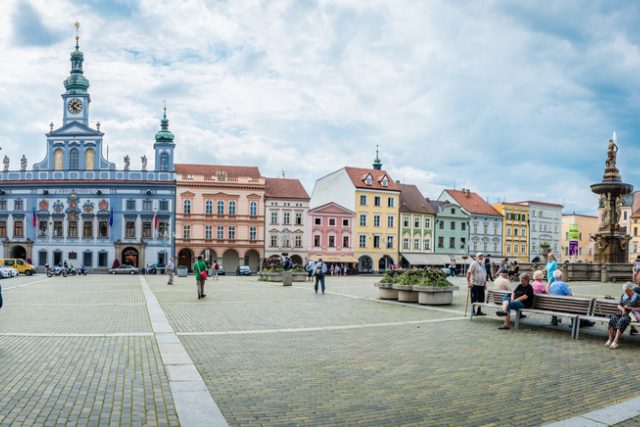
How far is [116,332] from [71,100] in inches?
2373

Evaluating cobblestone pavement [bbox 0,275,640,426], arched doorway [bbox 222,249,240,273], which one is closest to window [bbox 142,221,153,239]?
arched doorway [bbox 222,249,240,273]

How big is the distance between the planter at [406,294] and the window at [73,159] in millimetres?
55219

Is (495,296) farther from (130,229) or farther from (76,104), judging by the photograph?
(76,104)

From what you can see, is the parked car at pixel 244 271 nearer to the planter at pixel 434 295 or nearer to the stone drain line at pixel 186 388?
the planter at pixel 434 295

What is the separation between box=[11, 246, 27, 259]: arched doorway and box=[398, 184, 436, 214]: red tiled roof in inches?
1778

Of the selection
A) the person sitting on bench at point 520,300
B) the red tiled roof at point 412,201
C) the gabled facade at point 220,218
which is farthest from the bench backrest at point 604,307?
the red tiled roof at point 412,201

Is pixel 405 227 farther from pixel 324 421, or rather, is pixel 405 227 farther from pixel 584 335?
pixel 324 421

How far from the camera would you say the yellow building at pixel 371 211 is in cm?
6919

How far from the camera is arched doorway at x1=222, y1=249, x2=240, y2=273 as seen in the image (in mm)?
65125

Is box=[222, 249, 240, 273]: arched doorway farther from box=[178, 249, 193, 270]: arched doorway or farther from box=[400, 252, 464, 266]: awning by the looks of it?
box=[400, 252, 464, 266]: awning

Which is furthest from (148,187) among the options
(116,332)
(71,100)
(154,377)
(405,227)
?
(154,377)

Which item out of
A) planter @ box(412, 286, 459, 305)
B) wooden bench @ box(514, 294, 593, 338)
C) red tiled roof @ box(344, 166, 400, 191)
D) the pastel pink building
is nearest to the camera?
wooden bench @ box(514, 294, 593, 338)

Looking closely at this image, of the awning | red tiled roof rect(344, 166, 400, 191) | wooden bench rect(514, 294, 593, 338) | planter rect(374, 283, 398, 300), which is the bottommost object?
the awning

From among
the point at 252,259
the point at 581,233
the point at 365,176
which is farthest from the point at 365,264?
the point at 581,233
